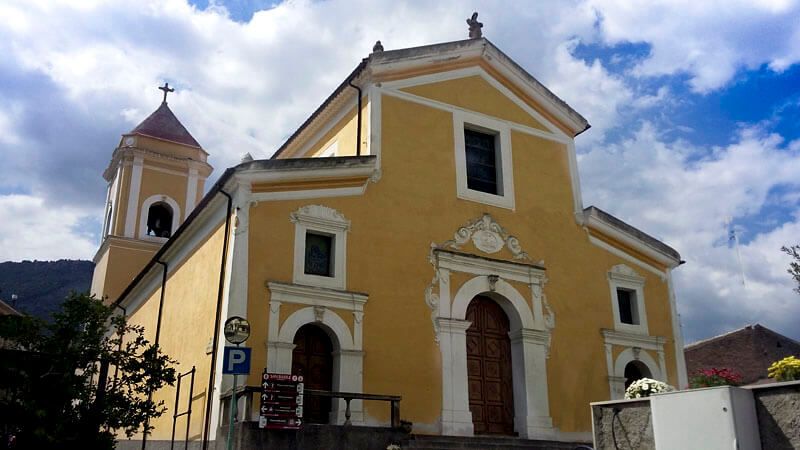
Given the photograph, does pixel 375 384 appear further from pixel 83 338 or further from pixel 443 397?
pixel 83 338

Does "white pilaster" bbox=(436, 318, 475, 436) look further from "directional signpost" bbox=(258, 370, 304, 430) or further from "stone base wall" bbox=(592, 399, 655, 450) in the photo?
"stone base wall" bbox=(592, 399, 655, 450)

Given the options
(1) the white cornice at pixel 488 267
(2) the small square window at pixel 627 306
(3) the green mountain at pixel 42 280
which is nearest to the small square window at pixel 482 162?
(1) the white cornice at pixel 488 267

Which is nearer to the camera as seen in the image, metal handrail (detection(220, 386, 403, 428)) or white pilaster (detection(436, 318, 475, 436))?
metal handrail (detection(220, 386, 403, 428))

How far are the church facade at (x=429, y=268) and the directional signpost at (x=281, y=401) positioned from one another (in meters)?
1.04

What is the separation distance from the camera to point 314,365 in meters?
14.2

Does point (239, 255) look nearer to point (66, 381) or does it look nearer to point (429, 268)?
point (66, 381)

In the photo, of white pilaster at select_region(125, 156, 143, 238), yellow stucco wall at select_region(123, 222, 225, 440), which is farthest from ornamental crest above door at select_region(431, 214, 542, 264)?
white pilaster at select_region(125, 156, 143, 238)

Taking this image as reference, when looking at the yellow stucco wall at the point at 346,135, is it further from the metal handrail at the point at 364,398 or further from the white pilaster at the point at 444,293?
the metal handrail at the point at 364,398

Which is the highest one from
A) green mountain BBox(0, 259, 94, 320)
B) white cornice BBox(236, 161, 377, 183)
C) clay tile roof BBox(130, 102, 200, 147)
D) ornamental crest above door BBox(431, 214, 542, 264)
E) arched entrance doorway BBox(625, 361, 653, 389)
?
green mountain BBox(0, 259, 94, 320)

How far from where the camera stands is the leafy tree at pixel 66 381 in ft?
34.9

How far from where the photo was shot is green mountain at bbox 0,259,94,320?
67250 mm

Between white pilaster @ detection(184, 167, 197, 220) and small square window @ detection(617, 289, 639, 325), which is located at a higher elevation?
white pilaster @ detection(184, 167, 197, 220)

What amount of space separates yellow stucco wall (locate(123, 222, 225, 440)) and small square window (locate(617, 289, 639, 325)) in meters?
10.4

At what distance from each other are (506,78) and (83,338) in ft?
40.6
